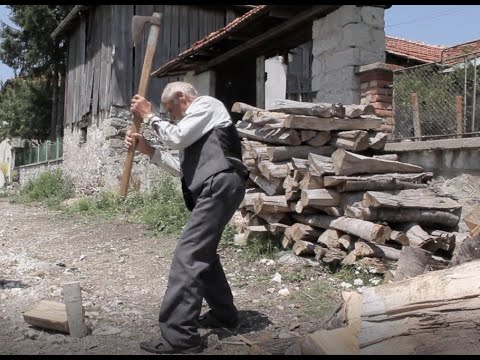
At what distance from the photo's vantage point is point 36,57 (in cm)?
2100

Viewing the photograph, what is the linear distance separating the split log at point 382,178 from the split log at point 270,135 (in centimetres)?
42

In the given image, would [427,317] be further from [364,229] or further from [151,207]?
[151,207]

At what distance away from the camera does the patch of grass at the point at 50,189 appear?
1512 cm

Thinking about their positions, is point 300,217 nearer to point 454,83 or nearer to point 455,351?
point 454,83

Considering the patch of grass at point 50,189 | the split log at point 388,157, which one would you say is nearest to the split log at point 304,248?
the split log at point 388,157

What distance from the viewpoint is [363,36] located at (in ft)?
22.0

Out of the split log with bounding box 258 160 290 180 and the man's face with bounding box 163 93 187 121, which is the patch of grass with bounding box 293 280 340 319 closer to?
the split log with bounding box 258 160 290 180

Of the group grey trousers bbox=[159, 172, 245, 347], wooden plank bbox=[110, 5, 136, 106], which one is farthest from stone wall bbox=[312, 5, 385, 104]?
wooden plank bbox=[110, 5, 136, 106]

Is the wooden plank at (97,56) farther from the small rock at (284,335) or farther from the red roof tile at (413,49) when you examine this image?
the small rock at (284,335)

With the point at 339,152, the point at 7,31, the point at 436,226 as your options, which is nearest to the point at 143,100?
the point at 339,152

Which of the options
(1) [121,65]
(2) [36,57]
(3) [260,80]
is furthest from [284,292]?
(2) [36,57]

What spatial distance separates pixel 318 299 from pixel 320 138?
191cm

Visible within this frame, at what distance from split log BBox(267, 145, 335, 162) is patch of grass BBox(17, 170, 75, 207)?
1018 centimetres

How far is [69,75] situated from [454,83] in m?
14.3
